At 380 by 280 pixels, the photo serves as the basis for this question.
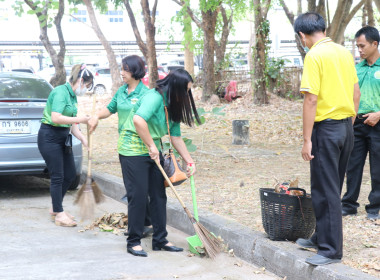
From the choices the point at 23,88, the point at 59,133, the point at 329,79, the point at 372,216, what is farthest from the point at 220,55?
the point at 329,79

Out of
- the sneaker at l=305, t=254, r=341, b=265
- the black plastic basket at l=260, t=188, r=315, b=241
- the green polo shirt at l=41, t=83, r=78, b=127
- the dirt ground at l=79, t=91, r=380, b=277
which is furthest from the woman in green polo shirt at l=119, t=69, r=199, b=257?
the sneaker at l=305, t=254, r=341, b=265

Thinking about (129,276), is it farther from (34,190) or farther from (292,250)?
(34,190)

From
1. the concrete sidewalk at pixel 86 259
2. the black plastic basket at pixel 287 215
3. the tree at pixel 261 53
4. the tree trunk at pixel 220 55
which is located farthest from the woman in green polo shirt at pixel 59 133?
the tree trunk at pixel 220 55

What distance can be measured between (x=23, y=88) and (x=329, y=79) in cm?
486

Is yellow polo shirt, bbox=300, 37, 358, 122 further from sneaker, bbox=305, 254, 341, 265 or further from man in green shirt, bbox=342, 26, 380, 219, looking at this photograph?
man in green shirt, bbox=342, 26, 380, 219

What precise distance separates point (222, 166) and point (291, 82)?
12.9 metres

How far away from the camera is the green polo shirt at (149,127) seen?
197 inches

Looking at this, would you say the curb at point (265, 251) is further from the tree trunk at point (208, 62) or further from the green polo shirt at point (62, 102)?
the tree trunk at point (208, 62)

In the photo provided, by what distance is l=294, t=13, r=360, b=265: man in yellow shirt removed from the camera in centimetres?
436

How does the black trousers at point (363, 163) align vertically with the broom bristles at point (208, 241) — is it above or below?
above

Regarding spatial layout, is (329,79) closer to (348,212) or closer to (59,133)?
(348,212)

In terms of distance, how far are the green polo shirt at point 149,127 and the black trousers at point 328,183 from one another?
136cm

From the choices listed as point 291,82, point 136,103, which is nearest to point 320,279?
point 136,103

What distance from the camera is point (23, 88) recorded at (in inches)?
312
